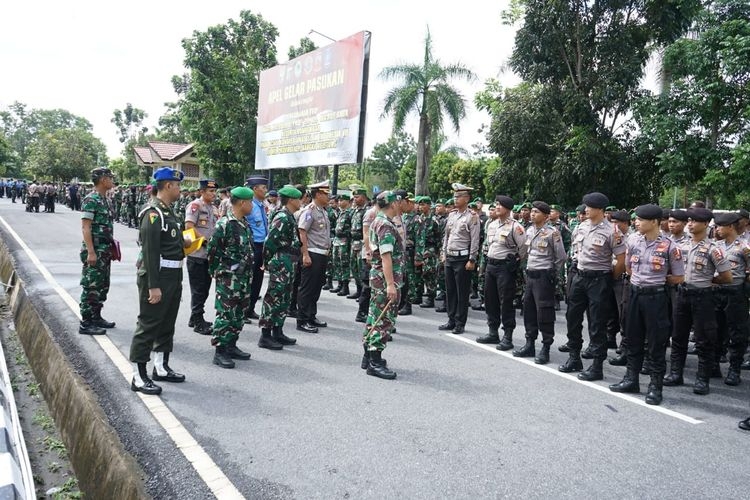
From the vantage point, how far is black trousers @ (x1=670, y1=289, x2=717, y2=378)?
512cm

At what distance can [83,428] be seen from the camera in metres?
3.66

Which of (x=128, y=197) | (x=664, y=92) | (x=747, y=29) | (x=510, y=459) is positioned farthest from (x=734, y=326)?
Answer: (x=128, y=197)

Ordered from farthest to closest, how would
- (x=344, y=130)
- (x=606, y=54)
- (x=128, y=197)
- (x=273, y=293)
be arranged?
(x=128, y=197) → (x=606, y=54) → (x=344, y=130) → (x=273, y=293)

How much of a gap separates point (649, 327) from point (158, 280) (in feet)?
13.7

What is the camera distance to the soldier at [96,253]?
5797 mm

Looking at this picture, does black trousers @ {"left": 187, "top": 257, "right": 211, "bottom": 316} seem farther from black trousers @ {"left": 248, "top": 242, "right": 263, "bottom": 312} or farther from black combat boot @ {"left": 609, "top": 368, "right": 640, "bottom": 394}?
black combat boot @ {"left": 609, "top": 368, "right": 640, "bottom": 394}

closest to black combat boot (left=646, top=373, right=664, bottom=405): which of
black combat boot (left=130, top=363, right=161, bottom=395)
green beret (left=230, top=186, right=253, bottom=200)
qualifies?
green beret (left=230, top=186, right=253, bottom=200)

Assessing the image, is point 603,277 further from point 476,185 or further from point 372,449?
point 476,185

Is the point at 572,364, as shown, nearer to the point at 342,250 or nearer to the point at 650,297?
the point at 650,297

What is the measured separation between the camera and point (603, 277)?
527 centimetres

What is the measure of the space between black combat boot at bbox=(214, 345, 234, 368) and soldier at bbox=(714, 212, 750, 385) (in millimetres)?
4799

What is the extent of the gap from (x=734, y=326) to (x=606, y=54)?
44.4 feet

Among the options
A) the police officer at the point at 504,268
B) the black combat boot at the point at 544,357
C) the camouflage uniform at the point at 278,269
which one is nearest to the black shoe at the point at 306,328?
the camouflage uniform at the point at 278,269

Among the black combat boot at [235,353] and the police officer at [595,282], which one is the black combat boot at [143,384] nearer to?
the black combat boot at [235,353]
